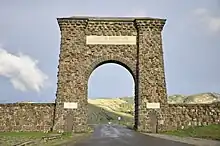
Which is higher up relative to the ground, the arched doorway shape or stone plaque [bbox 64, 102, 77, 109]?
the arched doorway shape

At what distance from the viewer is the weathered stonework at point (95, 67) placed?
97.4 feet

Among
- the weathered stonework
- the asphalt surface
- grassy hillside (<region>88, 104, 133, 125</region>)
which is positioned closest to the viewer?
the asphalt surface

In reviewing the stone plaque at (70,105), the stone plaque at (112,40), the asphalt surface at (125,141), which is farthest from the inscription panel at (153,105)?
the asphalt surface at (125,141)

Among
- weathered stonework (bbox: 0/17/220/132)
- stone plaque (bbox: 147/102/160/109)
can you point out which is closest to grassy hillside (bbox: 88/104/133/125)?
weathered stonework (bbox: 0/17/220/132)

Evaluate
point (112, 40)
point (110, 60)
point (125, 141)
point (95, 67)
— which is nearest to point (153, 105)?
point (110, 60)

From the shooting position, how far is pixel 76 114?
29938mm

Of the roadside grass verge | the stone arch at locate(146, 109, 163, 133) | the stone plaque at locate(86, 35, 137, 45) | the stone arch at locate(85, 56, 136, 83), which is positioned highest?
the stone plaque at locate(86, 35, 137, 45)

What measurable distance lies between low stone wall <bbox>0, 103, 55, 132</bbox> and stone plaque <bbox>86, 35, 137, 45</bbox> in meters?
7.40

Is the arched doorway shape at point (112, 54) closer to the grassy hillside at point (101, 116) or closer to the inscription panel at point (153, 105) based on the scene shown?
the inscription panel at point (153, 105)

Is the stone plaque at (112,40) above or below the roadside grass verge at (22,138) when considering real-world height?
above

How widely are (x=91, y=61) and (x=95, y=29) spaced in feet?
9.78

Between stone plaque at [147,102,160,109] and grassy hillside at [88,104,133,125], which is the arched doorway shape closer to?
stone plaque at [147,102,160,109]

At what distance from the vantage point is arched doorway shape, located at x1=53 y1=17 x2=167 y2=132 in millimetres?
30438

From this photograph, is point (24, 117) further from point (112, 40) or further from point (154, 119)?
point (154, 119)
